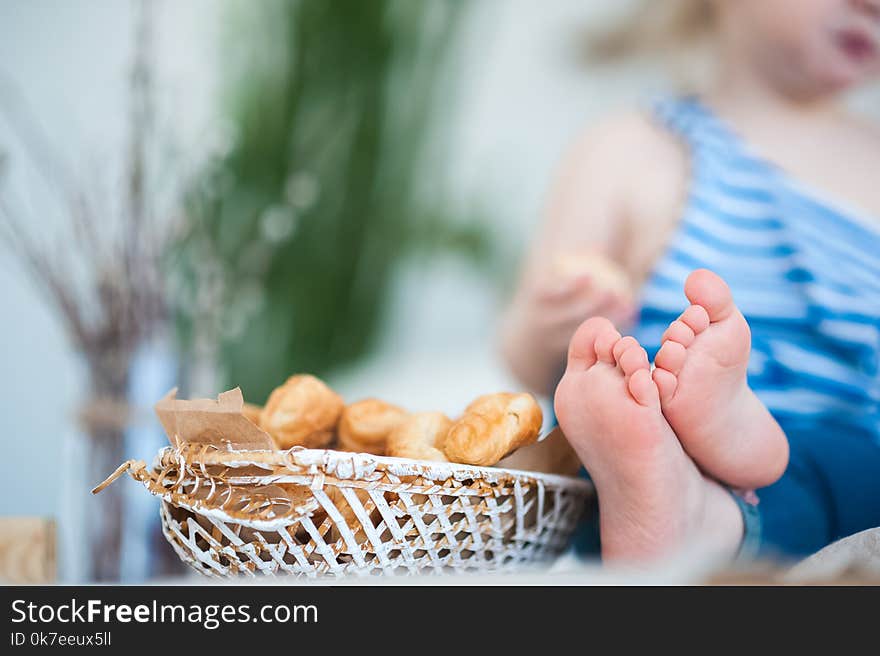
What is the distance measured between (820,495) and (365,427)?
0.35m

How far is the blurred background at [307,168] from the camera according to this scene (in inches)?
49.8

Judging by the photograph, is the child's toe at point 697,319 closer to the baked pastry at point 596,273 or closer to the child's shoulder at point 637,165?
the baked pastry at point 596,273

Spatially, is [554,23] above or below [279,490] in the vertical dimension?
above

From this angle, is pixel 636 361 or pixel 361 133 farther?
pixel 361 133

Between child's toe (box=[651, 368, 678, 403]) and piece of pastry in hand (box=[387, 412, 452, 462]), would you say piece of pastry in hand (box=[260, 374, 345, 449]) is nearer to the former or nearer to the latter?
piece of pastry in hand (box=[387, 412, 452, 462])

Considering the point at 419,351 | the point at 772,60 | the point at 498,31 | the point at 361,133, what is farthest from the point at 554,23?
the point at 419,351

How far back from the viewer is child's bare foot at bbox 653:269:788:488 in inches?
19.0

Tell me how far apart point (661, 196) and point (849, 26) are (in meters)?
0.28

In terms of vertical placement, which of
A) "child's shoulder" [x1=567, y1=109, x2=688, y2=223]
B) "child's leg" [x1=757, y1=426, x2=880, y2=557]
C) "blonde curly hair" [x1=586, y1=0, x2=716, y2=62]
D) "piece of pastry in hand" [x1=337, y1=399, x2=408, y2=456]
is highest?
"blonde curly hair" [x1=586, y1=0, x2=716, y2=62]

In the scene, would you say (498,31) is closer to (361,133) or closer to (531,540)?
(361,133)

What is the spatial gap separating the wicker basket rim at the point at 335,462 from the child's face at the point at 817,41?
2.45 feet

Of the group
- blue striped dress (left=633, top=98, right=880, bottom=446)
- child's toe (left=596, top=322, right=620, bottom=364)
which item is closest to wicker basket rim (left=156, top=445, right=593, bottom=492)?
child's toe (left=596, top=322, right=620, bottom=364)

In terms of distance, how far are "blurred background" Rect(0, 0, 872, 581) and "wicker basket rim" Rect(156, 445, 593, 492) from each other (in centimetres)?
71
